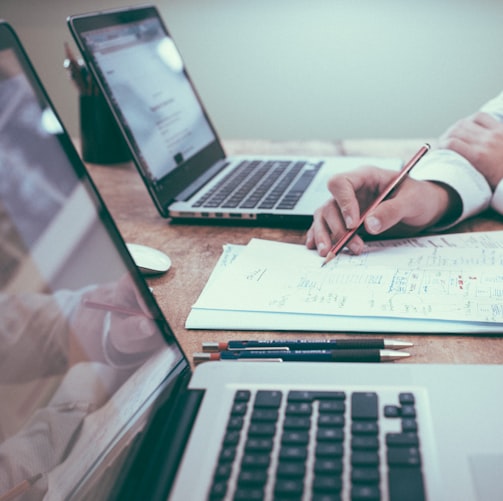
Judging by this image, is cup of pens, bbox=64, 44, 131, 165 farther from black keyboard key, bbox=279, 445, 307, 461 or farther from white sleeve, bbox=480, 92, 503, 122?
black keyboard key, bbox=279, 445, 307, 461

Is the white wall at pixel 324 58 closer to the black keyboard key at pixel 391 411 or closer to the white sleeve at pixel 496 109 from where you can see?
the white sleeve at pixel 496 109

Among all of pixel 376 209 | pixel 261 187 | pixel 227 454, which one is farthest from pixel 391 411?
pixel 261 187

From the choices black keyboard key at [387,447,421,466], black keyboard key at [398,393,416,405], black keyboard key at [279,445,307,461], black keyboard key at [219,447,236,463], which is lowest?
black keyboard key at [398,393,416,405]

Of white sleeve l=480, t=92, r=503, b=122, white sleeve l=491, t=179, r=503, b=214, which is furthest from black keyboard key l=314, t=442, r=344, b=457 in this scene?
white sleeve l=480, t=92, r=503, b=122

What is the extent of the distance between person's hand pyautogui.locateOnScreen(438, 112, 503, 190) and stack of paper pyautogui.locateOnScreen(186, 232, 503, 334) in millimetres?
202

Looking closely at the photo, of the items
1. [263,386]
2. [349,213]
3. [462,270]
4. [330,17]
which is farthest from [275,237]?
[330,17]

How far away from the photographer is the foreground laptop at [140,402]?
1.18ft

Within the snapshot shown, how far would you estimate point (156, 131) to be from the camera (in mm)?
963

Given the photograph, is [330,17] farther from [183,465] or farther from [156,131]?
[183,465]

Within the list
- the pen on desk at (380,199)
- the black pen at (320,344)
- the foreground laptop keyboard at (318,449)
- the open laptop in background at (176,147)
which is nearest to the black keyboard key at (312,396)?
the foreground laptop keyboard at (318,449)

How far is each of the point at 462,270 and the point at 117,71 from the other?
0.57 m

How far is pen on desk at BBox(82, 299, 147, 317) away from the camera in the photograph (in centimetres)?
44

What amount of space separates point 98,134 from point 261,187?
0.41 metres

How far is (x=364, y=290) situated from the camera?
0.63 metres
